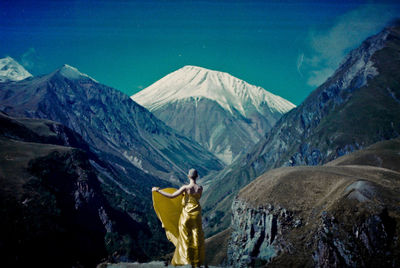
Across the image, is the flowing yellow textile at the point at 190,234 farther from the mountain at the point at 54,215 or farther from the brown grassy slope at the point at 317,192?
the brown grassy slope at the point at 317,192

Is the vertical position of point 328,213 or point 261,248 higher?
point 328,213

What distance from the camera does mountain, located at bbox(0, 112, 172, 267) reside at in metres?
97.4

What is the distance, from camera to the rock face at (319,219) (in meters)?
59.2

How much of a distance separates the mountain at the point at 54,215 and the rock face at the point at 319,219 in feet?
142

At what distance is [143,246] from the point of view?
18400 cm

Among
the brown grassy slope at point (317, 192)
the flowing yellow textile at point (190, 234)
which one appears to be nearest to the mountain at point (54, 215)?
the brown grassy slope at point (317, 192)

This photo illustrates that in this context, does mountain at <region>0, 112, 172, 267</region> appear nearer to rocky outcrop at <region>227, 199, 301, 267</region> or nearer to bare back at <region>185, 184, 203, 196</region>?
rocky outcrop at <region>227, 199, 301, 267</region>

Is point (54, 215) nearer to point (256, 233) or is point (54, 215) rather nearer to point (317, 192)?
→ point (256, 233)

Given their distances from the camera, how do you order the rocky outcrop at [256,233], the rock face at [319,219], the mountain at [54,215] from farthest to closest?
the mountain at [54,215] → the rocky outcrop at [256,233] → the rock face at [319,219]

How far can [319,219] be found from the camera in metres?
72.4

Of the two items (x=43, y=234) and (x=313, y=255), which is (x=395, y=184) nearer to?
(x=313, y=255)

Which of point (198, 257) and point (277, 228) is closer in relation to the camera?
point (198, 257)

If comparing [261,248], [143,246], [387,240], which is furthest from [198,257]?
[143,246]

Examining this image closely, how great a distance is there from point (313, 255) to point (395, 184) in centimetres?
2865
